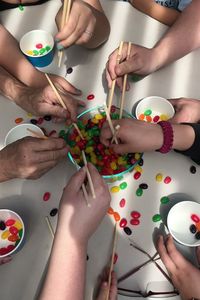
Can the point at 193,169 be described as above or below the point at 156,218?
above

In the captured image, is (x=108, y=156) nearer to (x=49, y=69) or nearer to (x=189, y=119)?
(x=189, y=119)

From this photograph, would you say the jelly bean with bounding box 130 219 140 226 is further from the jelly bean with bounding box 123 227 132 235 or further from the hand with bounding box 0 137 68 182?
the hand with bounding box 0 137 68 182

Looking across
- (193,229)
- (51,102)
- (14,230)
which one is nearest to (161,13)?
(51,102)

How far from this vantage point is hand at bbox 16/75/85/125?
85 centimetres

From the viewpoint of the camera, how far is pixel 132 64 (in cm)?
87

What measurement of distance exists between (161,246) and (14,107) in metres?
0.56

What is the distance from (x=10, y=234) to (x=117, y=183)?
0.91ft

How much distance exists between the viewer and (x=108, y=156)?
0.77 metres

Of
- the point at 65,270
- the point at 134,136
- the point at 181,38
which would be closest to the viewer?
the point at 65,270

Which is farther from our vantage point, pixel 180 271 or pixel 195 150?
pixel 195 150

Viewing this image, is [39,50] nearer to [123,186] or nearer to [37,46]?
[37,46]

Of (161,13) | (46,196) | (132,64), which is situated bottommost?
(46,196)

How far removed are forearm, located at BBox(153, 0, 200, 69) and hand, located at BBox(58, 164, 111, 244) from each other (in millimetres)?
458

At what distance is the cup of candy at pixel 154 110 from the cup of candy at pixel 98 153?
0.19 feet
